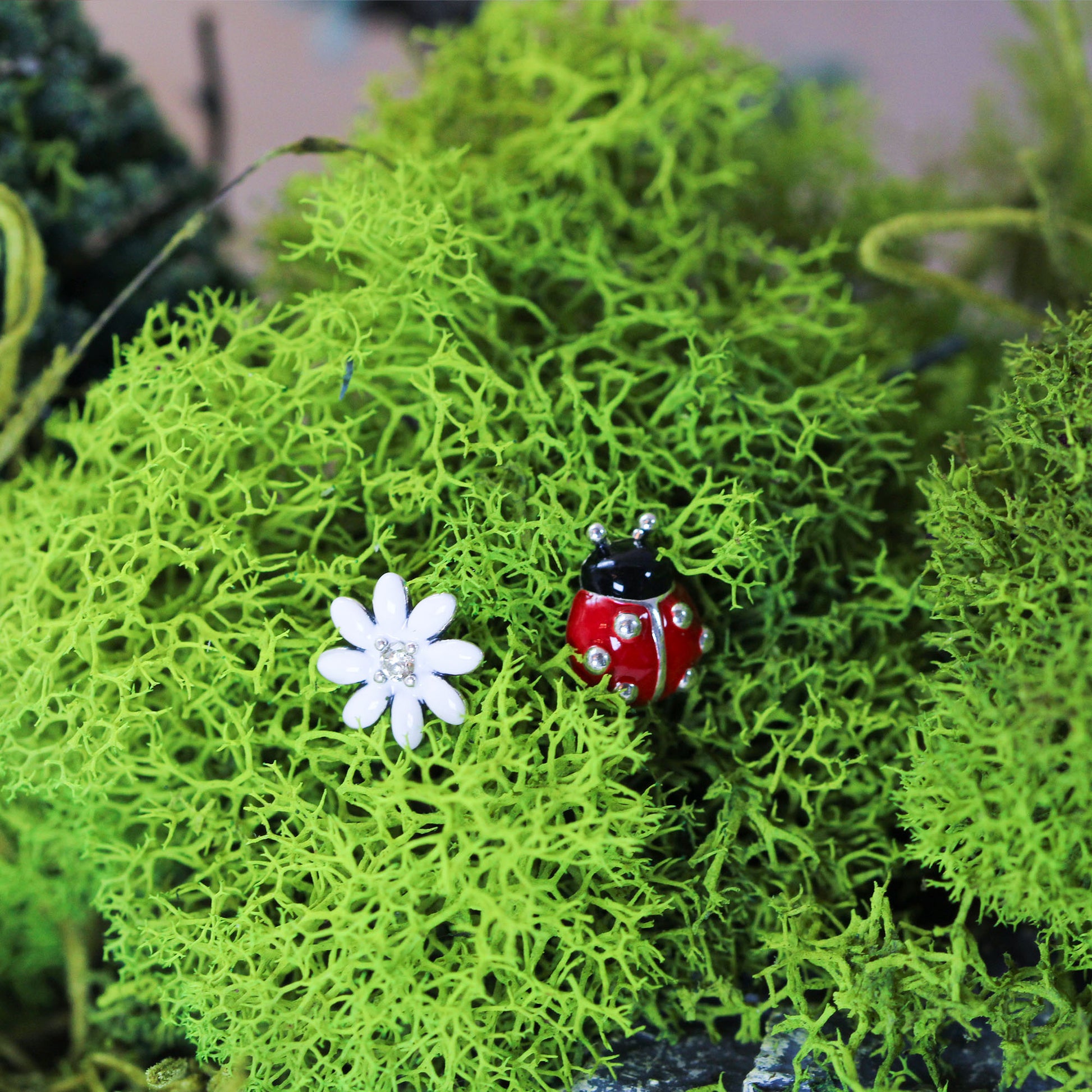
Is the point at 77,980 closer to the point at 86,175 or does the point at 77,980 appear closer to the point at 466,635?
the point at 466,635

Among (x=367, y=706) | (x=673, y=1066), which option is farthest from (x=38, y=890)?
(x=673, y=1066)

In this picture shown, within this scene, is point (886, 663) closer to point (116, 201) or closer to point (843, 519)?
point (843, 519)

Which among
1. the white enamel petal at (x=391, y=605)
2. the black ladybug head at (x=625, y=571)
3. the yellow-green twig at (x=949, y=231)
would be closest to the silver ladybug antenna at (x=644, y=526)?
the black ladybug head at (x=625, y=571)

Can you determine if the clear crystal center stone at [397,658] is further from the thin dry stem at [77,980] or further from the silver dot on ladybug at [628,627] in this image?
the thin dry stem at [77,980]

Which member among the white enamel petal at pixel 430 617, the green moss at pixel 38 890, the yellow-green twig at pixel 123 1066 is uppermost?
the white enamel petal at pixel 430 617

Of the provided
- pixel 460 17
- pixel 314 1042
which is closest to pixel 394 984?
pixel 314 1042

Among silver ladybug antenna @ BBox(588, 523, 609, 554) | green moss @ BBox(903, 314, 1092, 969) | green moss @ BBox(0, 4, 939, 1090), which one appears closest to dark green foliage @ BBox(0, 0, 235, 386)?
green moss @ BBox(0, 4, 939, 1090)

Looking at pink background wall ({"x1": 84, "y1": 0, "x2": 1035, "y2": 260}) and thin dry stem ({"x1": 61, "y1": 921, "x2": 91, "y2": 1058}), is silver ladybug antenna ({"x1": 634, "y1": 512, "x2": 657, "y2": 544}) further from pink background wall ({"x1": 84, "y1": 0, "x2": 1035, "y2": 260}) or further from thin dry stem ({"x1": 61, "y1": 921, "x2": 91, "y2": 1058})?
pink background wall ({"x1": 84, "y1": 0, "x2": 1035, "y2": 260})
